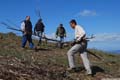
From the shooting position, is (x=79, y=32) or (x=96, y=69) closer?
(x=79, y=32)

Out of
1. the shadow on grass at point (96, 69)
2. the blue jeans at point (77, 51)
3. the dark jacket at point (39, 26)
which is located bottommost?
the shadow on grass at point (96, 69)

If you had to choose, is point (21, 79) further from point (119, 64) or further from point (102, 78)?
point (119, 64)

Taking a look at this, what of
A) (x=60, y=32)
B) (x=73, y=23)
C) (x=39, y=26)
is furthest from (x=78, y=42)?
(x=60, y=32)

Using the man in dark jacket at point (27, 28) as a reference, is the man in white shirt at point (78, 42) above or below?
below

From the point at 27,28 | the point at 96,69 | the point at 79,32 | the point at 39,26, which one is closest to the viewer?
the point at 79,32

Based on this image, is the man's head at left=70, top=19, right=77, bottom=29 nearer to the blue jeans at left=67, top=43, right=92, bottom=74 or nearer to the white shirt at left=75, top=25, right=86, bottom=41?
the white shirt at left=75, top=25, right=86, bottom=41

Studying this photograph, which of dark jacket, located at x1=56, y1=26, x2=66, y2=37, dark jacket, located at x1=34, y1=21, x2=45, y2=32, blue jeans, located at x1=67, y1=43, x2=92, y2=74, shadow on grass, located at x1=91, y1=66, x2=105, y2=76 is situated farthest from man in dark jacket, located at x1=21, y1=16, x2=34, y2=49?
blue jeans, located at x1=67, y1=43, x2=92, y2=74

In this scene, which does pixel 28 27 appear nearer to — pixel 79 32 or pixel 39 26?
pixel 39 26

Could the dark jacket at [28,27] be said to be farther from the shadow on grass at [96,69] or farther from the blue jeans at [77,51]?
the blue jeans at [77,51]

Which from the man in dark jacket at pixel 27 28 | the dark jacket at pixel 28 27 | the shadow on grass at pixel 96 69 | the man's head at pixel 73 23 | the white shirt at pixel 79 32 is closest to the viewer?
the white shirt at pixel 79 32

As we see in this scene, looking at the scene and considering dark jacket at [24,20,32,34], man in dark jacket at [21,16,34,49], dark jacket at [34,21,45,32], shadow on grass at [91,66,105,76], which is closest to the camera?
shadow on grass at [91,66,105,76]

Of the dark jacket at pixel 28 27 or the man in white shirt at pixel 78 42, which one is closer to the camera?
the man in white shirt at pixel 78 42

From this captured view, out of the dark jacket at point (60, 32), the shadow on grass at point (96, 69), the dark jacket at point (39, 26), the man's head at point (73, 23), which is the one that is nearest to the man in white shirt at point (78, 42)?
the man's head at point (73, 23)

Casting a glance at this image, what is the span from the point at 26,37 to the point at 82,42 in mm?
6808
